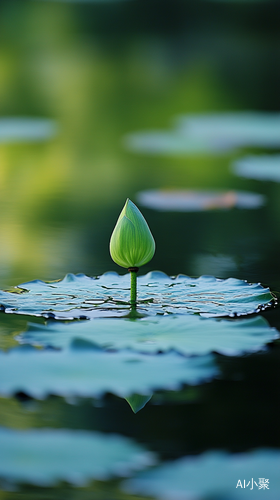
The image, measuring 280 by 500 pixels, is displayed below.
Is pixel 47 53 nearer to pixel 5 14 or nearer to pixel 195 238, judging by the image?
pixel 5 14

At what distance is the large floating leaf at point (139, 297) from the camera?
121 centimetres

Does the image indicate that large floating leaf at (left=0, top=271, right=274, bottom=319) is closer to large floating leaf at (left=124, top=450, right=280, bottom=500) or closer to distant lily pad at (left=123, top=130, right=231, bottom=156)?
large floating leaf at (left=124, top=450, right=280, bottom=500)

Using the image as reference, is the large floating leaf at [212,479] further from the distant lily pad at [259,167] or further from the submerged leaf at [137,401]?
the distant lily pad at [259,167]

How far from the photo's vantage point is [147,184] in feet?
10.8

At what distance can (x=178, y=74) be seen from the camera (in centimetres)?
648

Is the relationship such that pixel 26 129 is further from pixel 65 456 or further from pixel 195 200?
pixel 65 456

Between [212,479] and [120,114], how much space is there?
4973mm

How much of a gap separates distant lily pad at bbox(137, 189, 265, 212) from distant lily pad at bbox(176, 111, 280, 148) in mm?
1323

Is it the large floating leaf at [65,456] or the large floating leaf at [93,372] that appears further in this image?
the large floating leaf at [93,372]

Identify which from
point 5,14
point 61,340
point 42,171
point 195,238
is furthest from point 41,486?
point 5,14

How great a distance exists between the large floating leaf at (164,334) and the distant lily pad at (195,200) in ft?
5.38

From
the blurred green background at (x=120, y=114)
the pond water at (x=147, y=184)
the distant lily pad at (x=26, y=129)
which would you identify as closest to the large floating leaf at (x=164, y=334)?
the pond water at (x=147, y=184)

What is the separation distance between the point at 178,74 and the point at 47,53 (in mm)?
1416

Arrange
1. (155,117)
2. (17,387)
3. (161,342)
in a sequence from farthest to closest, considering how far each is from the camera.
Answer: (155,117), (161,342), (17,387)
